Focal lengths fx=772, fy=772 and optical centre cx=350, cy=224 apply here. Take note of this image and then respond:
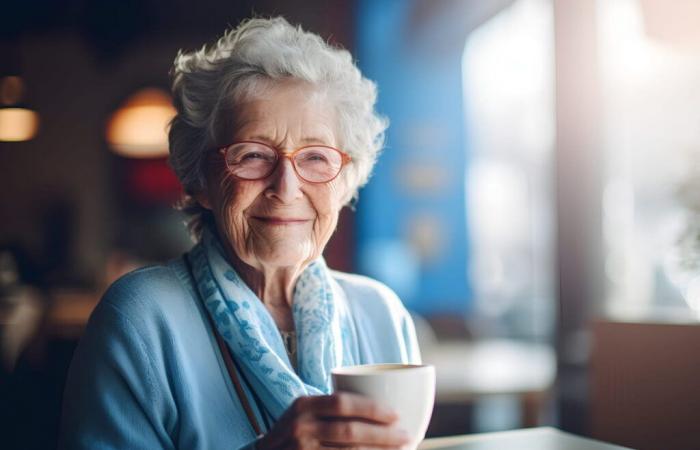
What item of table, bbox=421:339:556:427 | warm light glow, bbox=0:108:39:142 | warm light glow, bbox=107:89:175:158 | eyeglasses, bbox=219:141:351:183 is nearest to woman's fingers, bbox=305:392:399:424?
eyeglasses, bbox=219:141:351:183

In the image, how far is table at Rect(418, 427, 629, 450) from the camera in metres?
1.21

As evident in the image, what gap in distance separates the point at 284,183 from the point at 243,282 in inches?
7.7

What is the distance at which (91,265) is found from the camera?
7344 millimetres

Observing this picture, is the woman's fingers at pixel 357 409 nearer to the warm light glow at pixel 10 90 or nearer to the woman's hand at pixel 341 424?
the woman's hand at pixel 341 424

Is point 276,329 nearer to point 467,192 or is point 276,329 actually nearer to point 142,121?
point 467,192

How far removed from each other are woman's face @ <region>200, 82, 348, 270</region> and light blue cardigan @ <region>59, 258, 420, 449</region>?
0.13 metres

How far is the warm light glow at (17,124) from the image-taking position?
6812 mm

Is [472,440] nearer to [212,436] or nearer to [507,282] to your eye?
[212,436]

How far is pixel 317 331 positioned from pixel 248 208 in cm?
23

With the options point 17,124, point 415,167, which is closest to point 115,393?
point 415,167

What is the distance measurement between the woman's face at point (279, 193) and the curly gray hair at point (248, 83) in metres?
0.03

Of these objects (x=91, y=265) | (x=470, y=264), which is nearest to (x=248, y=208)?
(x=470, y=264)

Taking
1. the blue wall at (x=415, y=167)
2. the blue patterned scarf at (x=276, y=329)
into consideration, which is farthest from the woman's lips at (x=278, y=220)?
the blue wall at (x=415, y=167)

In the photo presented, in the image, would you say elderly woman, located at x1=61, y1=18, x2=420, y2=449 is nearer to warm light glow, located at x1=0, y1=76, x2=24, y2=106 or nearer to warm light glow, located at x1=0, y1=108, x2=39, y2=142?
warm light glow, located at x1=0, y1=108, x2=39, y2=142
